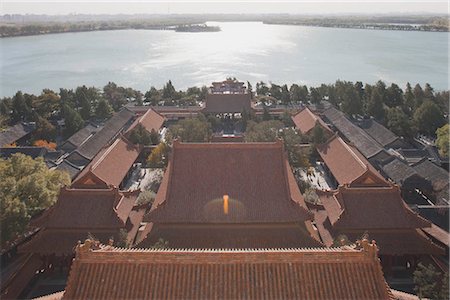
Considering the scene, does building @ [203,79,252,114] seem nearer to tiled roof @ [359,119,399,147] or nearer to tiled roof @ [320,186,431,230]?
tiled roof @ [359,119,399,147]

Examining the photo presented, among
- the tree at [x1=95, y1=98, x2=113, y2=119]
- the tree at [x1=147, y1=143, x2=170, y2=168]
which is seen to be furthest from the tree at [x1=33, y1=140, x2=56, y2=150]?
the tree at [x1=147, y1=143, x2=170, y2=168]

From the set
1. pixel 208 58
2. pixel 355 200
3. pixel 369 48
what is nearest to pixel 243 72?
pixel 208 58

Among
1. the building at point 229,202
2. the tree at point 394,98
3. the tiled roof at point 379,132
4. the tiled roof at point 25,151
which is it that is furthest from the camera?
the tree at point 394,98

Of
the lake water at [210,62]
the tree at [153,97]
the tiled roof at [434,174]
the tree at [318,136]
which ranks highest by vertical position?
the lake water at [210,62]

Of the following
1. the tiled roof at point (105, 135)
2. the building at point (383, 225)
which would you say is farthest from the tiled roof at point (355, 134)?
the tiled roof at point (105, 135)

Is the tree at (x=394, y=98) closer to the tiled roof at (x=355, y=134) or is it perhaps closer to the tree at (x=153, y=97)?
the tiled roof at (x=355, y=134)

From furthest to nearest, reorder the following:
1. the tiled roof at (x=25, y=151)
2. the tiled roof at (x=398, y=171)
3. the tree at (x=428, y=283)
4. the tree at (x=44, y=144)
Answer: the tree at (x=44, y=144), the tiled roof at (x=25, y=151), the tiled roof at (x=398, y=171), the tree at (x=428, y=283)

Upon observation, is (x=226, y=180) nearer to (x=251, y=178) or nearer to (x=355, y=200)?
(x=251, y=178)
